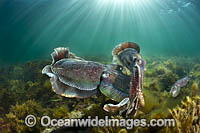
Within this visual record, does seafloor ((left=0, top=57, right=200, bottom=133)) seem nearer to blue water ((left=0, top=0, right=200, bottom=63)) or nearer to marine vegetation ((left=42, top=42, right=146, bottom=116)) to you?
marine vegetation ((left=42, top=42, right=146, bottom=116))

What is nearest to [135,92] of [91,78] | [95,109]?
[91,78]

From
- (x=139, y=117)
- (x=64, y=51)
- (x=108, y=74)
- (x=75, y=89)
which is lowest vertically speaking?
(x=139, y=117)

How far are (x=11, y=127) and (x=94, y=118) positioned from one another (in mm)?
2097

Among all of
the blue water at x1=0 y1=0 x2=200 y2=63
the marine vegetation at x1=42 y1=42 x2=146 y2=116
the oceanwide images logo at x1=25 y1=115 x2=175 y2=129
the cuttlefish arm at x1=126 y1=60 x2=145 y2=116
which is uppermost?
the blue water at x1=0 y1=0 x2=200 y2=63

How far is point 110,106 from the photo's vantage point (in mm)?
2023

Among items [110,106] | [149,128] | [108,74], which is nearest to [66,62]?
[108,74]

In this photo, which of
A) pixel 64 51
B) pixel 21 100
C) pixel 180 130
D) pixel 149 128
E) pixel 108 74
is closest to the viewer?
pixel 180 130

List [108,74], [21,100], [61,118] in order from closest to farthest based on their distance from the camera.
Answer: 1. [108,74]
2. [61,118]
3. [21,100]

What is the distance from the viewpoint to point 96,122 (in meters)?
2.54

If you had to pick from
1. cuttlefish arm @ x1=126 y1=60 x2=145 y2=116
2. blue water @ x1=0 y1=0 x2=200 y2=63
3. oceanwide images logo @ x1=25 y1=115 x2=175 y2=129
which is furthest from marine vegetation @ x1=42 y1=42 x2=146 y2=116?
blue water @ x1=0 y1=0 x2=200 y2=63

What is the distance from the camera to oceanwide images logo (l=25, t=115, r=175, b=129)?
221 centimetres

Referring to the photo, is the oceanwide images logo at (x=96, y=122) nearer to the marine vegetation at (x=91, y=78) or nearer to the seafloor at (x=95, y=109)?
the seafloor at (x=95, y=109)

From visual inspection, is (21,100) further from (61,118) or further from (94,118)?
(94,118)

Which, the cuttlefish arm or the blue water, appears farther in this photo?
the blue water
